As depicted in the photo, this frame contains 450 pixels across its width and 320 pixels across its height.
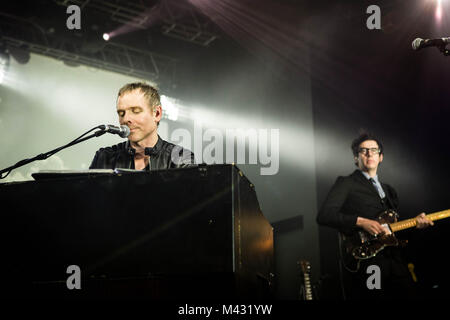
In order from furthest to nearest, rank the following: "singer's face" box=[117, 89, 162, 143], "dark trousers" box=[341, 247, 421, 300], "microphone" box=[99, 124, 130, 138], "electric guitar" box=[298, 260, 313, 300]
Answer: "electric guitar" box=[298, 260, 313, 300]
"dark trousers" box=[341, 247, 421, 300]
"singer's face" box=[117, 89, 162, 143]
"microphone" box=[99, 124, 130, 138]

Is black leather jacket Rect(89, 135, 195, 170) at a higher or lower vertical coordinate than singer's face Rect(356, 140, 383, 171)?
lower

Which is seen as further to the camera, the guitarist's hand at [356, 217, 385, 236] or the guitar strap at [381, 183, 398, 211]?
the guitar strap at [381, 183, 398, 211]

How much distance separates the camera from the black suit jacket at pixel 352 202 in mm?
4332

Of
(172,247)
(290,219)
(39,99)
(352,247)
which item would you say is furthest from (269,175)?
(172,247)

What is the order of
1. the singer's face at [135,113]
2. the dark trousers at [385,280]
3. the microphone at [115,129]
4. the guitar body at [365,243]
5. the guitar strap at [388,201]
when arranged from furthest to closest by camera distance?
the guitar strap at [388,201] < the guitar body at [365,243] < the dark trousers at [385,280] < the singer's face at [135,113] < the microphone at [115,129]

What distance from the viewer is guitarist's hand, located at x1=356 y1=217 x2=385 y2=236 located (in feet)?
13.3

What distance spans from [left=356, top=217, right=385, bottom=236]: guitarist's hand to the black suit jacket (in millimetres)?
113

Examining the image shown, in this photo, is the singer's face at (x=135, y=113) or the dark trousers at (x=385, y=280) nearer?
the singer's face at (x=135, y=113)

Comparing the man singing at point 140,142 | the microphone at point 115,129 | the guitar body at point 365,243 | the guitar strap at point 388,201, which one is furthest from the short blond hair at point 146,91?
the guitar strap at point 388,201

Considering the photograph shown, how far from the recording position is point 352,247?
4180mm

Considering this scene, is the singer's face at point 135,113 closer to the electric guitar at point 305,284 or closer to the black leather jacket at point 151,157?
the black leather jacket at point 151,157

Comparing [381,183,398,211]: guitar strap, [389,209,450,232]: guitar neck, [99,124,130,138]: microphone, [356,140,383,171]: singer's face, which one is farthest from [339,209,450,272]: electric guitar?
[99,124,130,138]: microphone

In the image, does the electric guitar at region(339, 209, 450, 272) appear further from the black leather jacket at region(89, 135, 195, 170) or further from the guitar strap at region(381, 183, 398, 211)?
Result: the black leather jacket at region(89, 135, 195, 170)

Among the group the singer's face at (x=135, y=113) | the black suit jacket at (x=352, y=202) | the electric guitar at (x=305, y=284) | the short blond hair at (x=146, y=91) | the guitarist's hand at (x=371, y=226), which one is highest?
the short blond hair at (x=146, y=91)
